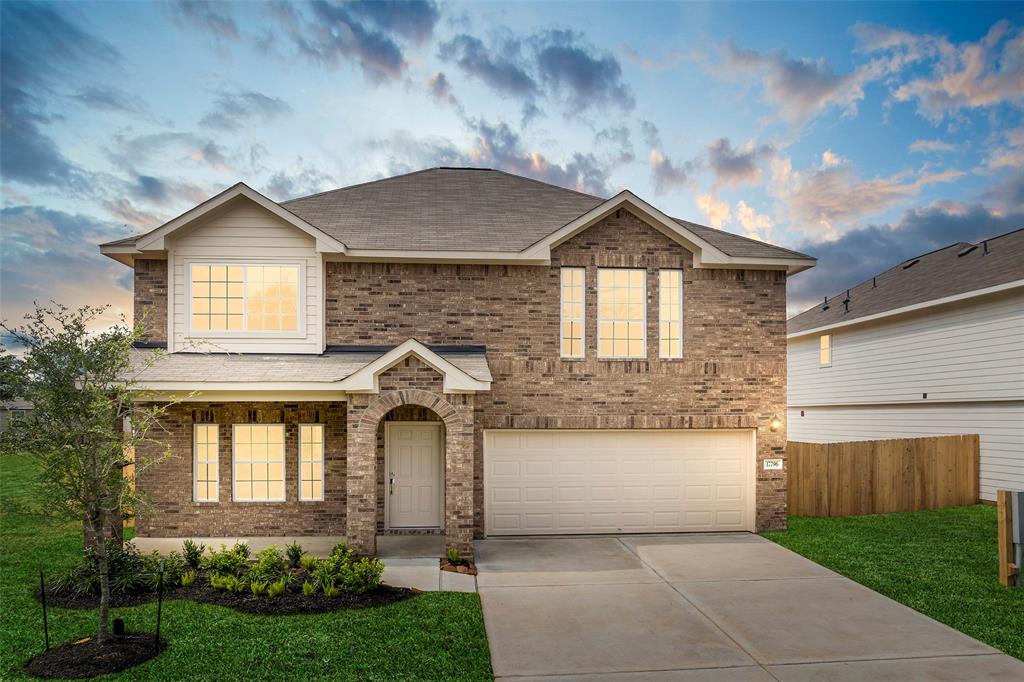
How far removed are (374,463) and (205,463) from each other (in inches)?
155

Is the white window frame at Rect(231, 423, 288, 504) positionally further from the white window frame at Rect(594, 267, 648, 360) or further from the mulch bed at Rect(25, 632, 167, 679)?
the white window frame at Rect(594, 267, 648, 360)

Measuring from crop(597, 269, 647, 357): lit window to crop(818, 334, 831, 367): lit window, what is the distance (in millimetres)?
12621

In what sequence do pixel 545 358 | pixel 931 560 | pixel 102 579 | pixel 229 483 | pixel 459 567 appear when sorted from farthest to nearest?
1. pixel 545 358
2. pixel 229 483
3. pixel 931 560
4. pixel 459 567
5. pixel 102 579

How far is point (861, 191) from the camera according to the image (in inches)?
816

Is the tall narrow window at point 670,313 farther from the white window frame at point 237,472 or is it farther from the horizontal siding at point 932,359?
the horizontal siding at point 932,359

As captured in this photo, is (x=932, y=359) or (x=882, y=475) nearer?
(x=882, y=475)

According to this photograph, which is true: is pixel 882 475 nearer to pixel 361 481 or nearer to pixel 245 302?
pixel 361 481

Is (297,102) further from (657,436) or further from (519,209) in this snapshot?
(657,436)

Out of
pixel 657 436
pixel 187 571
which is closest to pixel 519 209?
pixel 657 436

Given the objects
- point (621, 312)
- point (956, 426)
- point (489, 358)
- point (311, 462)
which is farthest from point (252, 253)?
point (956, 426)

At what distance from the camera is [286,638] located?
24.3ft

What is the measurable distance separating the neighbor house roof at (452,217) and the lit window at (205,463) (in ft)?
12.2

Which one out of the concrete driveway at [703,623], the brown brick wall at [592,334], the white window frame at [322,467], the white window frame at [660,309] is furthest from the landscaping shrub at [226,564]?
the white window frame at [660,309]

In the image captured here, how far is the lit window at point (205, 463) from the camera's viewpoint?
1281cm
